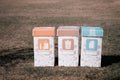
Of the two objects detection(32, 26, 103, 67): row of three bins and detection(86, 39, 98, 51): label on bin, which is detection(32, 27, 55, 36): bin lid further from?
detection(86, 39, 98, 51): label on bin

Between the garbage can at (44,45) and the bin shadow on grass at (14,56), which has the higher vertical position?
the garbage can at (44,45)

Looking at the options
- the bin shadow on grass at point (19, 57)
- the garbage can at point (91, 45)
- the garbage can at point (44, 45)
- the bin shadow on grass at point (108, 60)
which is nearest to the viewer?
the garbage can at point (91, 45)

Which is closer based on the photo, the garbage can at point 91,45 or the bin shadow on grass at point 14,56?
the garbage can at point 91,45

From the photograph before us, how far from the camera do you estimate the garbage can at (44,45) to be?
9031mm

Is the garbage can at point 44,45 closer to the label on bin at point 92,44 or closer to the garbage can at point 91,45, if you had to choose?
the garbage can at point 91,45

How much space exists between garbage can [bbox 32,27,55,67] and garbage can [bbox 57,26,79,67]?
0.72ft

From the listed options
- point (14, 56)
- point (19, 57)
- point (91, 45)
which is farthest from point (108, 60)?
point (14, 56)

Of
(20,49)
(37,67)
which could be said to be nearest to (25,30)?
(20,49)

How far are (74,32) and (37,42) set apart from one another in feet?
3.35

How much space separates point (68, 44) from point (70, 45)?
64 mm

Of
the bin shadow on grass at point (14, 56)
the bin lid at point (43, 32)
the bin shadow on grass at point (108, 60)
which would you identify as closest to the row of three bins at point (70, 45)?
the bin lid at point (43, 32)

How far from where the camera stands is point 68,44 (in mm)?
9039

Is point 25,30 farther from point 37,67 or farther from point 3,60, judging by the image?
point 37,67

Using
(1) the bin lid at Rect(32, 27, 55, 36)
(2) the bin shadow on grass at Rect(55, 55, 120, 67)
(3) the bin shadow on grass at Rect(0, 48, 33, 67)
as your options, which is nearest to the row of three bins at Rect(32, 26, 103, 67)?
(1) the bin lid at Rect(32, 27, 55, 36)
